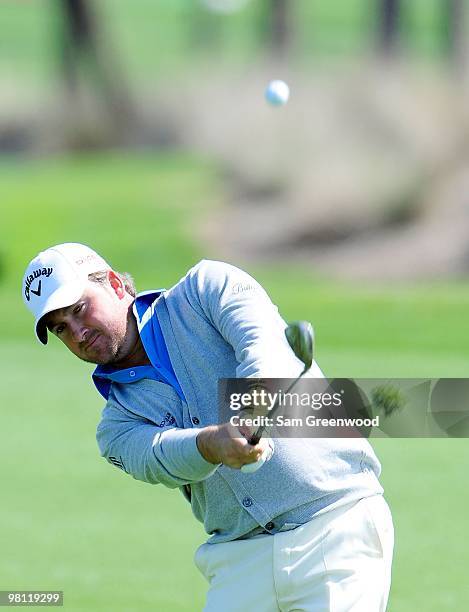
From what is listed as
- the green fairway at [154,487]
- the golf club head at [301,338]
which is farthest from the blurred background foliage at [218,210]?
the golf club head at [301,338]

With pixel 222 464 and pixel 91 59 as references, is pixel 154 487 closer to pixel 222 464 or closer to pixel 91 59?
pixel 222 464

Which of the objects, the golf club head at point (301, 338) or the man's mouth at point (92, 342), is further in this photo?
the man's mouth at point (92, 342)

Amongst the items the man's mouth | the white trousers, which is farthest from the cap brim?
the white trousers

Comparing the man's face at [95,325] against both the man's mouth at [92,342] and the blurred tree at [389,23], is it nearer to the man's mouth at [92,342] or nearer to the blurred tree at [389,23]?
the man's mouth at [92,342]

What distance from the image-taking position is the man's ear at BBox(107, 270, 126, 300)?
125 inches

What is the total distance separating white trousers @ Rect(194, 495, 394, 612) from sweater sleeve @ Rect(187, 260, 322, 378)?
37 cm

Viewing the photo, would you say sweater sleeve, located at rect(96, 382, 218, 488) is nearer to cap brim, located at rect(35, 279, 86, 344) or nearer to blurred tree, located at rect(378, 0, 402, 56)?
cap brim, located at rect(35, 279, 86, 344)

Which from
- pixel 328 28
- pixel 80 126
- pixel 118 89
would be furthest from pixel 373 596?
pixel 328 28

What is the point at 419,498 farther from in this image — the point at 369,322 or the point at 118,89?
the point at 118,89

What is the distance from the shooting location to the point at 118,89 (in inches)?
1172

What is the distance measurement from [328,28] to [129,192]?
1791 centimetres

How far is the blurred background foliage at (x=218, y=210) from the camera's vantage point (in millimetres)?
5273

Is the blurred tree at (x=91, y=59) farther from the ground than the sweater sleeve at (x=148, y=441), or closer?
closer

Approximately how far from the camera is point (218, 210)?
776 inches
